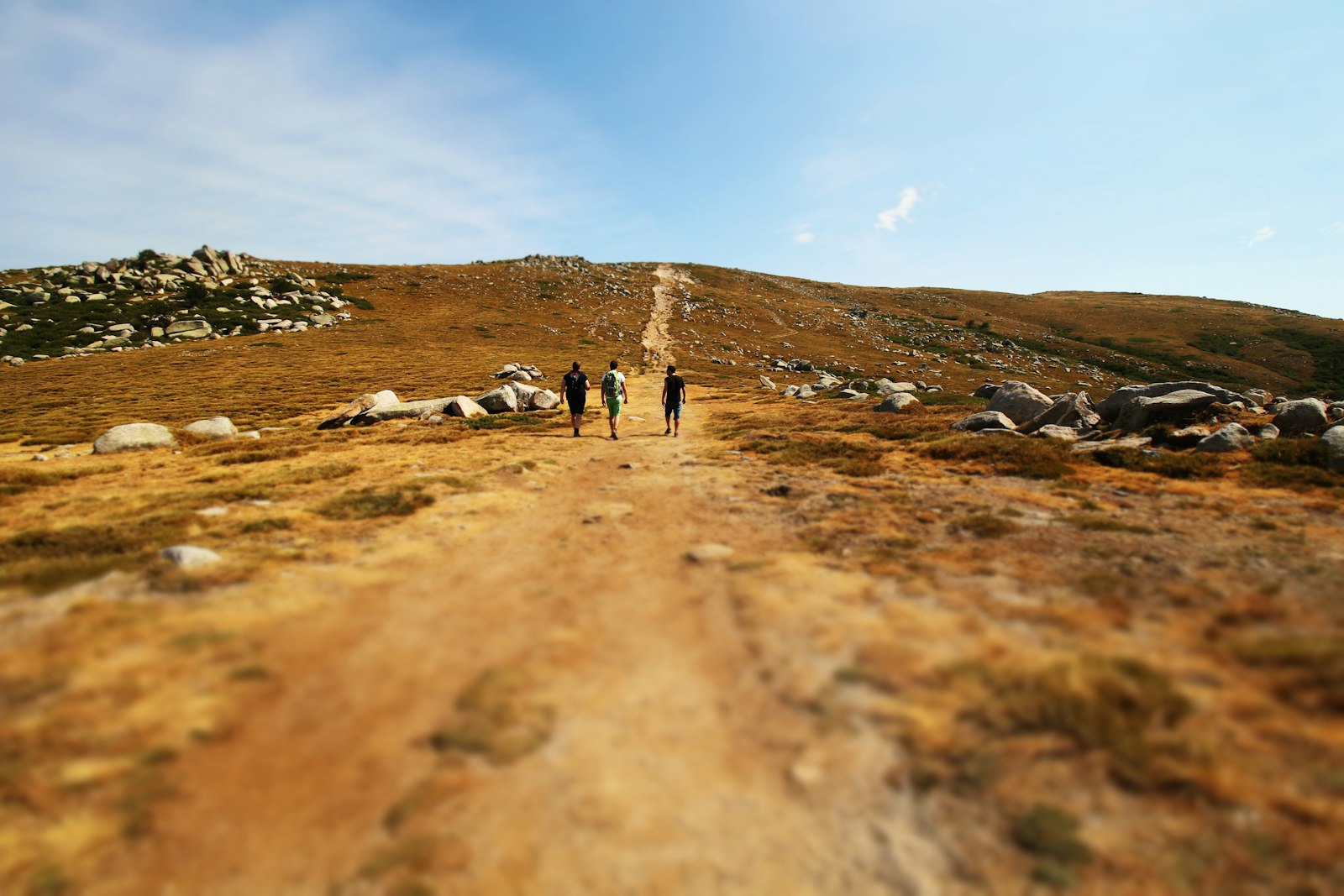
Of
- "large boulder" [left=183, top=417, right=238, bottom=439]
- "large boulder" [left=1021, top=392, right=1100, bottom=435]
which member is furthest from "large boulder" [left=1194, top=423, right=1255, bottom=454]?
"large boulder" [left=183, top=417, right=238, bottom=439]

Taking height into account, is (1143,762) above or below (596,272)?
below

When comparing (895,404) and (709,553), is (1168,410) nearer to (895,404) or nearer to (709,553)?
(895,404)

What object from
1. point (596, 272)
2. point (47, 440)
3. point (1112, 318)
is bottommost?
point (47, 440)

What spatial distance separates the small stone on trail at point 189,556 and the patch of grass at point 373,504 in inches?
93.8

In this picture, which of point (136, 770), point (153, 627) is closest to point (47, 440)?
point (153, 627)

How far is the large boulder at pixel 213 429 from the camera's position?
18.5m

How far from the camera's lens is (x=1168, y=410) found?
15.8 m

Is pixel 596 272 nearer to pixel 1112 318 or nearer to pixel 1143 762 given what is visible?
pixel 1112 318

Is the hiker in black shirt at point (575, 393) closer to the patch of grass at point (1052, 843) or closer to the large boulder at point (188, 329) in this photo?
the patch of grass at point (1052, 843)

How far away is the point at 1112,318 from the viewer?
10225cm

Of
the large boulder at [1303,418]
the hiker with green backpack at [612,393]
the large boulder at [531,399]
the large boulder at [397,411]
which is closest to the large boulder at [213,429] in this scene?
the large boulder at [397,411]

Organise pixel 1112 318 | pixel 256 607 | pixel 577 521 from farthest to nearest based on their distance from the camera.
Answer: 1. pixel 1112 318
2. pixel 577 521
3. pixel 256 607

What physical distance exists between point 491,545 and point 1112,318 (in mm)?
128141

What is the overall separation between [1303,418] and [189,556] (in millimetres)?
23384
